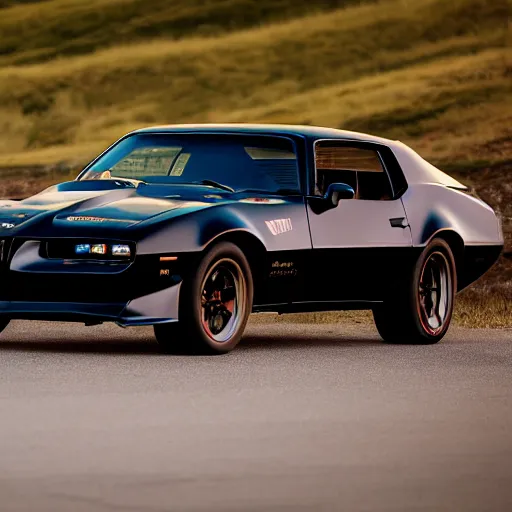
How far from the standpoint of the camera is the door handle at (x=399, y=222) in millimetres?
13523

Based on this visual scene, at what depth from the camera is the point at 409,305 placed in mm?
13531

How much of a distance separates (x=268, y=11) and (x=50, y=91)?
24.0 meters

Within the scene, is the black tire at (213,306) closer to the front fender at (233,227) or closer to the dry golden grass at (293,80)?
the front fender at (233,227)

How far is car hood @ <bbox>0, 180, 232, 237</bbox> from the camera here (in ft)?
38.6

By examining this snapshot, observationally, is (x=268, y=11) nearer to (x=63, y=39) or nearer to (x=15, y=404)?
(x=63, y=39)

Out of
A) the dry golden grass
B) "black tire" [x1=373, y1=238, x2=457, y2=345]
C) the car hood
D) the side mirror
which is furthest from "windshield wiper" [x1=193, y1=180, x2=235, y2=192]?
the dry golden grass

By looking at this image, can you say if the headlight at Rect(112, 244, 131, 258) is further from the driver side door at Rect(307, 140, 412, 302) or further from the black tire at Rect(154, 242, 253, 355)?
the driver side door at Rect(307, 140, 412, 302)

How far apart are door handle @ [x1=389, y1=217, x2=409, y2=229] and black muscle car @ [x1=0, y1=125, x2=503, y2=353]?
2 centimetres

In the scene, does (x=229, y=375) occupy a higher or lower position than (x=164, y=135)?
lower

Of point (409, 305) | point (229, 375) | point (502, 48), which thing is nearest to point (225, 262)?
point (229, 375)

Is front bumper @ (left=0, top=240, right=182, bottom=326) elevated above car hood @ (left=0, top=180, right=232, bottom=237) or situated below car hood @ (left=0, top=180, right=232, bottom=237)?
below

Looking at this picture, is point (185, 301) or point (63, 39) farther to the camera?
point (63, 39)

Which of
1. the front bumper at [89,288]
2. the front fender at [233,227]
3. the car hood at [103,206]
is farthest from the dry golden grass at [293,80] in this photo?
the front bumper at [89,288]

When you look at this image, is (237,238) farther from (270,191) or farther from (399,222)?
(399,222)
